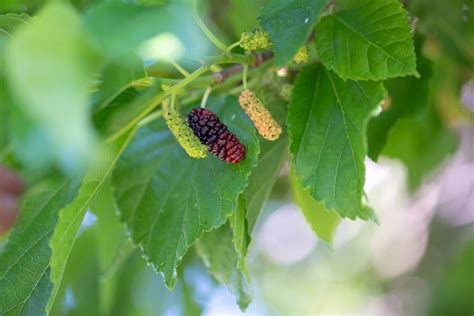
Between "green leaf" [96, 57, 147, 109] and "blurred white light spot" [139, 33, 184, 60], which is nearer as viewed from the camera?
"blurred white light spot" [139, 33, 184, 60]

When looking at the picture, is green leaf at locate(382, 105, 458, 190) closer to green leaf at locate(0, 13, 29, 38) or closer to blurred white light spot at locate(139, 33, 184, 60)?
green leaf at locate(0, 13, 29, 38)

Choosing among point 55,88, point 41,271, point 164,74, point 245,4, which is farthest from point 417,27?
point 55,88

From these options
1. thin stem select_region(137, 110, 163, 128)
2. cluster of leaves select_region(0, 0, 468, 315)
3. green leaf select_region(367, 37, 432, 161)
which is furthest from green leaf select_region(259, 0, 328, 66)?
green leaf select_region(367, 37, 432, 161)

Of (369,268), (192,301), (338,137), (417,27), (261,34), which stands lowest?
(369,268)

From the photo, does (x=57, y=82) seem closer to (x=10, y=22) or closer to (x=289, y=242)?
(x=10, y=22)

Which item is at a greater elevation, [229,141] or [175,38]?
[175,38]

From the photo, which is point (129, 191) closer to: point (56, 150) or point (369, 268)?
point (56, 150)

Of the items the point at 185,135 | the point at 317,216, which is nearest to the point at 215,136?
the point at 185,135
